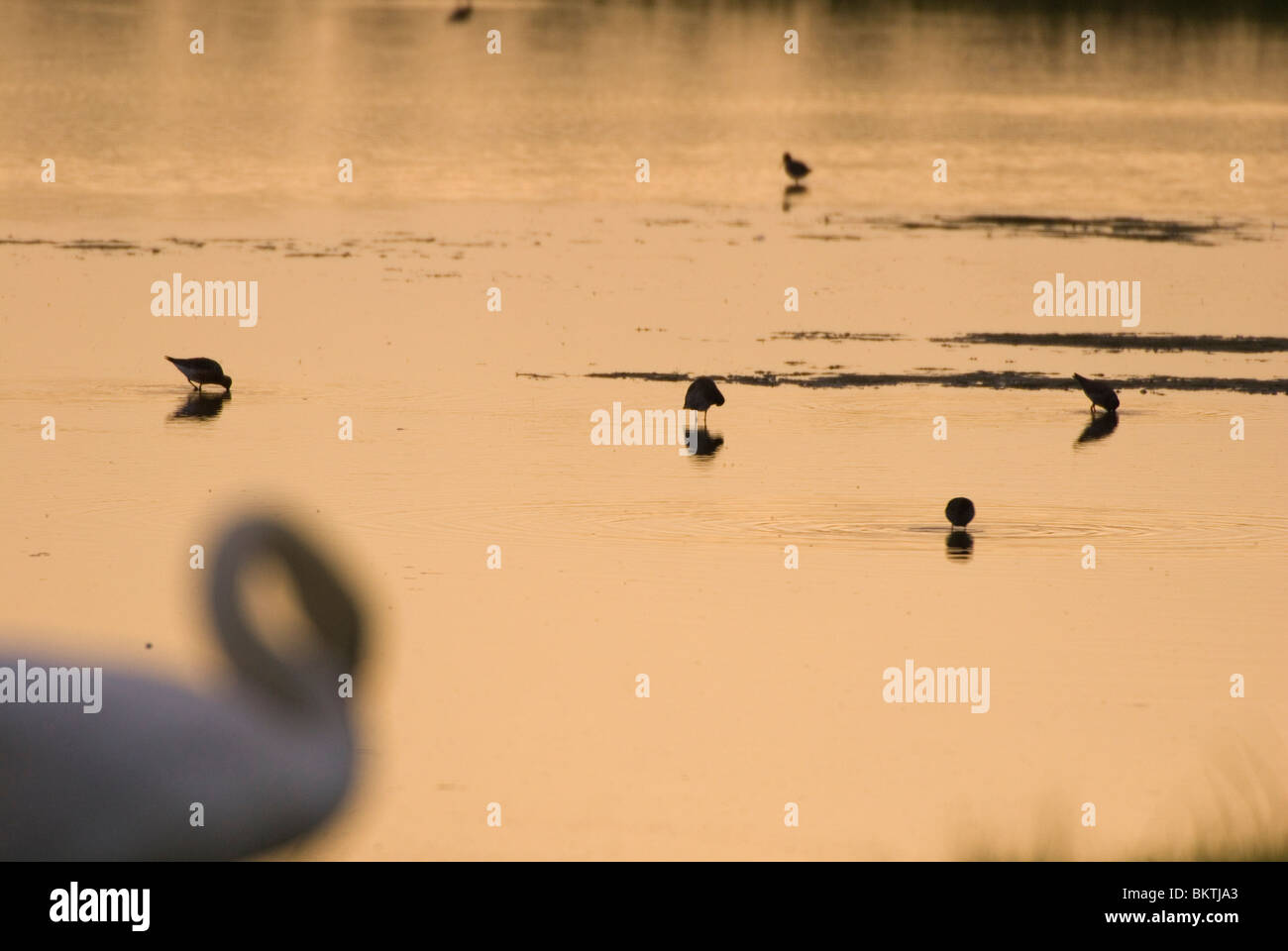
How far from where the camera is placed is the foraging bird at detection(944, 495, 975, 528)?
559 inches

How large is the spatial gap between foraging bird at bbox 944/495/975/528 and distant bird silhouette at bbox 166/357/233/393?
21.2 feet

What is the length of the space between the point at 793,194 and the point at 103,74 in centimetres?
2396

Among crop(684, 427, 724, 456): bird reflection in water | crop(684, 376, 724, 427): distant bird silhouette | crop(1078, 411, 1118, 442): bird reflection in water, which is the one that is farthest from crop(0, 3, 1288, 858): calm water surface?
crop(684, 376, 724, 427): distant bird silhouette

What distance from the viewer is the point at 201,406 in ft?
58.6

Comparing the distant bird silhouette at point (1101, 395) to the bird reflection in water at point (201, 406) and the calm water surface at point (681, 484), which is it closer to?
the calm water surface at point (681, 484)

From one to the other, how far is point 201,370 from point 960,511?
21.8ft

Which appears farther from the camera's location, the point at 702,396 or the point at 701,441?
the point at 702,396

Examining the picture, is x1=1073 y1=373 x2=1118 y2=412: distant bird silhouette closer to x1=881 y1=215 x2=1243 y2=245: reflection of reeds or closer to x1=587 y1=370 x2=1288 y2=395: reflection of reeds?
x1=587 y1=370 x2=1288 y2=395: reflection of reeds

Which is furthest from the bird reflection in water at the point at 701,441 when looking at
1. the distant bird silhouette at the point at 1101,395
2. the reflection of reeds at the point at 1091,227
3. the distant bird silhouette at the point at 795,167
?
the distant bird silhouette at the point at 795,167

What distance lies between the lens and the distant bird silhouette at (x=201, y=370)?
18.2 meters

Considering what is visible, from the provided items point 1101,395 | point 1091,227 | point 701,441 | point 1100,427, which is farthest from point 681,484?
point 1091,227

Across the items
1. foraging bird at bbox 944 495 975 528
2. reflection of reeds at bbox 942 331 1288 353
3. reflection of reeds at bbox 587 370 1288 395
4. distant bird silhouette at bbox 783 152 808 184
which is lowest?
foraging bird at bbox 944 495 975 528

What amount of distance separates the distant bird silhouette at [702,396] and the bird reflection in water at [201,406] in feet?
11.3

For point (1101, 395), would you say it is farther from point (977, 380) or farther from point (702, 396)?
point (702, 396)
